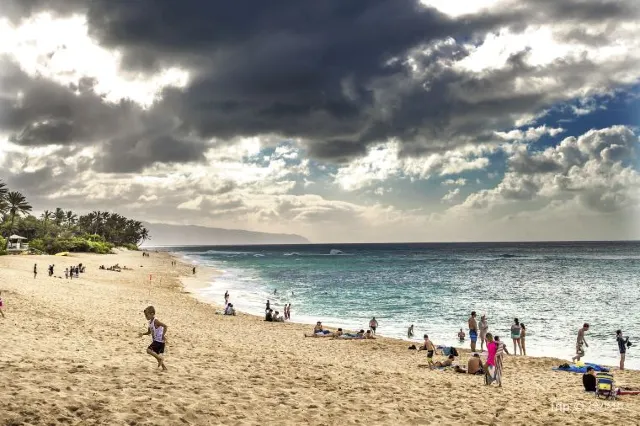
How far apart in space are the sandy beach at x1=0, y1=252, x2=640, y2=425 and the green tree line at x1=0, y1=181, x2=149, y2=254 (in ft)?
215

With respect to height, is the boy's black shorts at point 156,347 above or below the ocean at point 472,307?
above

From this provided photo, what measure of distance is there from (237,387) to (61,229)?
140597mm

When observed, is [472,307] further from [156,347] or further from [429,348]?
[156,347]

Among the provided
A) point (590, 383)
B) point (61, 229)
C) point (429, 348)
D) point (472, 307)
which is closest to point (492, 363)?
point (590, 383)

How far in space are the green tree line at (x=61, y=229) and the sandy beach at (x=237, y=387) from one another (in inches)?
2574

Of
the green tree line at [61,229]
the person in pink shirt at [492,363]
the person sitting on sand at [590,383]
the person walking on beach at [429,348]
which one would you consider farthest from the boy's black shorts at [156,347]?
the green tree line at [61,229]

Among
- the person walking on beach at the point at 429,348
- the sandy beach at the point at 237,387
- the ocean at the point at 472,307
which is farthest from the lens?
the ocean at the point at 472,307

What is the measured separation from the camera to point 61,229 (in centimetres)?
13000

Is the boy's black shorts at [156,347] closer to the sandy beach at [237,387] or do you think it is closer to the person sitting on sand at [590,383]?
the sandy beach at [237,387]

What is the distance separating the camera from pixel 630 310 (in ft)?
125

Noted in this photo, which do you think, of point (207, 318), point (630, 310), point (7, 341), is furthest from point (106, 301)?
point (630, 310)

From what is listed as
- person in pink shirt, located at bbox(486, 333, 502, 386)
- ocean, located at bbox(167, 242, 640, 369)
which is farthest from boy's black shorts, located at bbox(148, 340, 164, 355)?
ocean, located at bbox(167, 242, 640, 369)

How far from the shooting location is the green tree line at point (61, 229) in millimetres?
94500

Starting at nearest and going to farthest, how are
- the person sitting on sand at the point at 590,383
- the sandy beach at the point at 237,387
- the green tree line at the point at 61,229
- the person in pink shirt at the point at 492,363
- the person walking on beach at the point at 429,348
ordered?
the sandy beach at the point at 237,387 < the person in pink shirt at the point at 492,363 < the person sitting on sand at the point at 590,383 < the person walking on beach at the point at 429,348 < the green tree line at the point at 61,229
